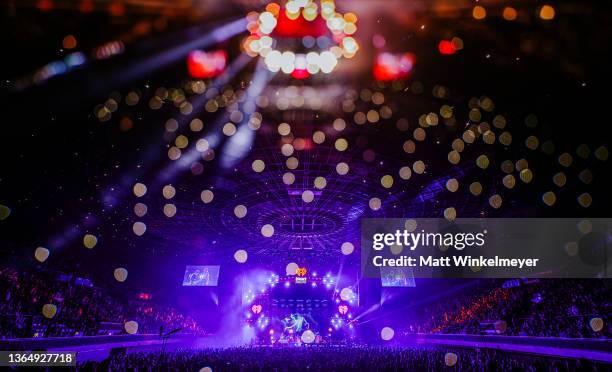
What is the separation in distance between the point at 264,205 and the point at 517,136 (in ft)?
41.3

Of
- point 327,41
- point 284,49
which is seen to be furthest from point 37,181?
point 327,41

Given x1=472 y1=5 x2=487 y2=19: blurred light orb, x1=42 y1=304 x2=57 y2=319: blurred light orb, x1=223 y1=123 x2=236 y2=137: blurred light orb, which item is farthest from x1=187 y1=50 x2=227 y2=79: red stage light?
x1=42 y1=304 x2=57 y2=319: blurred light orb

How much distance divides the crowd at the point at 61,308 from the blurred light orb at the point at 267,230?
969 cm

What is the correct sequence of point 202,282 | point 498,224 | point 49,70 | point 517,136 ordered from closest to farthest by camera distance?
point 49,70 < point 517,136 < point 498,224 < point 202,282

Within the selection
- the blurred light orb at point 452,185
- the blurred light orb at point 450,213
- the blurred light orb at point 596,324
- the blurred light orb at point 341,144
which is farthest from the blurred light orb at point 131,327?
A: the blurred light orb at point 596,324

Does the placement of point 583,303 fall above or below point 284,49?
below

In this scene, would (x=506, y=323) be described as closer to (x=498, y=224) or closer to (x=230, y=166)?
(x=498, y=224)

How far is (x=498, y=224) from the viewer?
2094cm

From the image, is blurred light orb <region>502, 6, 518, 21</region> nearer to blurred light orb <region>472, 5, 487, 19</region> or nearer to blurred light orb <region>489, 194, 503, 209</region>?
blurred light orb <region>472, 5, 487, 19</region>

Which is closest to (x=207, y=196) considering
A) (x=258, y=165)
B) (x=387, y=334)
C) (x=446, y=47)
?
(x=258, y=165)

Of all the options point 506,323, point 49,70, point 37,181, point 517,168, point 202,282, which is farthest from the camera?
point 202,282

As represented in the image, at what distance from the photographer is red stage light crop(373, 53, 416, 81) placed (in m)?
9.43

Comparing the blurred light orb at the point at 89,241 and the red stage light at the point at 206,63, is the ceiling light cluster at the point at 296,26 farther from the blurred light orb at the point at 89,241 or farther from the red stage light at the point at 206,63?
the blurred light orb at the point at 89,241

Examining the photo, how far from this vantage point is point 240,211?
22312 millimetres
